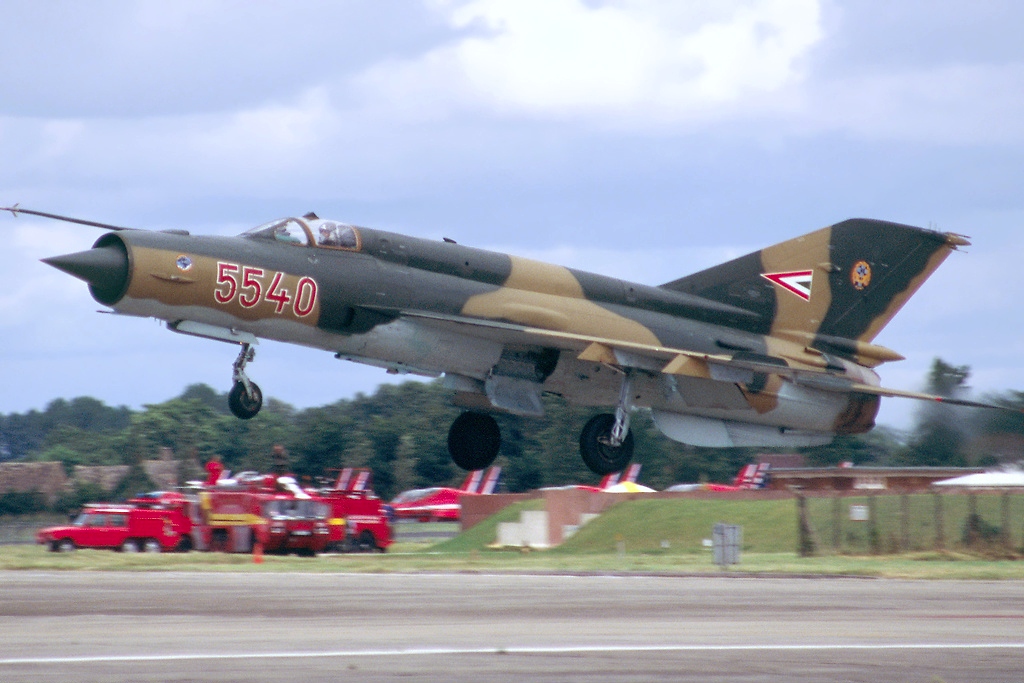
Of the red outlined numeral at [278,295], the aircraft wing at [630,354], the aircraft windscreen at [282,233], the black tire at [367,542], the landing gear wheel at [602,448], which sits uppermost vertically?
the aircraft windscreen at [282,233]

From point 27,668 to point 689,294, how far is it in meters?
14.0

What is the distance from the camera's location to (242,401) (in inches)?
736

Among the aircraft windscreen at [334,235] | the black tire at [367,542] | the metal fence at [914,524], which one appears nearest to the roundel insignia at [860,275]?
the metal fence at [914,524]

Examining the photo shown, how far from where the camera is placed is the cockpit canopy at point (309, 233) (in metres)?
18.8

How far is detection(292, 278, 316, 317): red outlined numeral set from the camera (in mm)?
18406

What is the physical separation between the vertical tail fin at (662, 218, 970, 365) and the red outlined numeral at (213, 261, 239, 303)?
7.57 meters

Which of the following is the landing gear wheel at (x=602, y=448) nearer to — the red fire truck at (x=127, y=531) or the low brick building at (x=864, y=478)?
the low brick building at (x=864, y=478)

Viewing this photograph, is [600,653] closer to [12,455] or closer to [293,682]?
[293,682]

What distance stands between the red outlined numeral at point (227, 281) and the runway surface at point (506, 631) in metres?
3.84

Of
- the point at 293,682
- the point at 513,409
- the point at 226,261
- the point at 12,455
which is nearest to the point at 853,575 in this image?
the point at 513,409

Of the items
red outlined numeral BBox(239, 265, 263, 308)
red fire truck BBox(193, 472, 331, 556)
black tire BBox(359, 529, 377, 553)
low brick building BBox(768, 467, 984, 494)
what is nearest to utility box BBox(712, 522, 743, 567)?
low brick building BBox(768, 467, 984, 494)

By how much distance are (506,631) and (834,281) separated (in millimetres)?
11795

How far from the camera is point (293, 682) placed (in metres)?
9.67

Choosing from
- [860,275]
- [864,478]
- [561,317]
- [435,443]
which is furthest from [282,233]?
[435,443]
